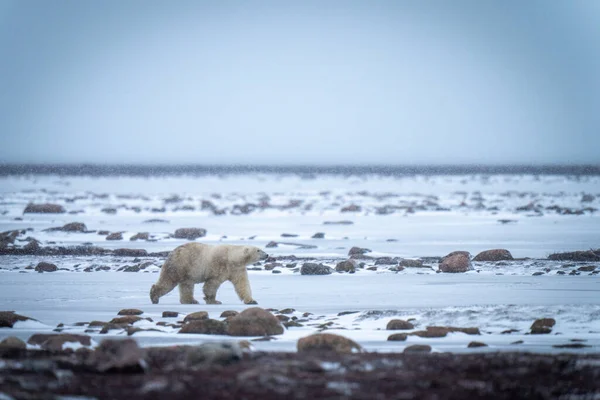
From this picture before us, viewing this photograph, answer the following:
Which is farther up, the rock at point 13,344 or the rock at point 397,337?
the rock at point 13,344

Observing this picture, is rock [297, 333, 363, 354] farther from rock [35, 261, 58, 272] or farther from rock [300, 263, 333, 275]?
rock [35, 261, 58, 272]

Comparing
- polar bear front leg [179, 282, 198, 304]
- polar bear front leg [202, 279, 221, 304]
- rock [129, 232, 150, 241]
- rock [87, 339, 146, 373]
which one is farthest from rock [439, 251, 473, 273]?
rock [129, 232, 150, 241]

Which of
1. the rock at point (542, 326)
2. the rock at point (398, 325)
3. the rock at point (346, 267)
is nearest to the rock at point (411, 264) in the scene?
the rock at point (346, 267)

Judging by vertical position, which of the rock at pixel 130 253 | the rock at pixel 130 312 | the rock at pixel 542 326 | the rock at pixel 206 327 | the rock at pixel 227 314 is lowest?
the rock at pixel 130 253

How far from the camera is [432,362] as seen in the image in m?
7.60

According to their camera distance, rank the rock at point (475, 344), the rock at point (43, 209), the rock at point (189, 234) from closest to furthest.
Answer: the rock at point (475, 344), the rock at point (189, 234), the rock at point (43, 209)

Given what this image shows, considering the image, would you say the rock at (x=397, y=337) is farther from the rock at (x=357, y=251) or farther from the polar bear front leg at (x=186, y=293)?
the rock at (x=357, y=251)

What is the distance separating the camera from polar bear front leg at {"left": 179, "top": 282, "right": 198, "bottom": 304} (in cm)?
1326

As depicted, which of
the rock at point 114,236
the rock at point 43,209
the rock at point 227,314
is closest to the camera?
the rock at point 227,314

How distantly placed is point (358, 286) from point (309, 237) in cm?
1109

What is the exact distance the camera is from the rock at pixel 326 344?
334 inches

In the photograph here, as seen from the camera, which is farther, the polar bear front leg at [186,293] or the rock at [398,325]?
the polar bear front leg at [186,293]

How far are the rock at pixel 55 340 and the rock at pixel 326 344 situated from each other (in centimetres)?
243

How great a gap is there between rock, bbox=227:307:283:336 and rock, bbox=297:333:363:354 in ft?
4.29
